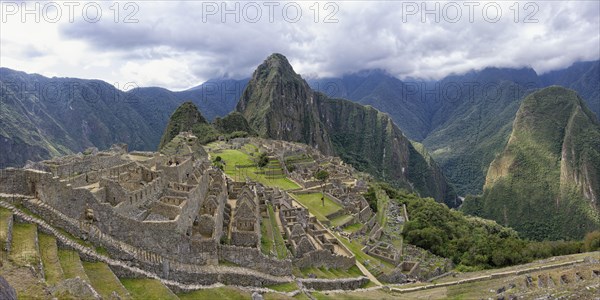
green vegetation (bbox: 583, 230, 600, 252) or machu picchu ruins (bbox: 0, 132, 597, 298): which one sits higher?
machu picchu ruins (bbox: 0, 132, 597, 298)

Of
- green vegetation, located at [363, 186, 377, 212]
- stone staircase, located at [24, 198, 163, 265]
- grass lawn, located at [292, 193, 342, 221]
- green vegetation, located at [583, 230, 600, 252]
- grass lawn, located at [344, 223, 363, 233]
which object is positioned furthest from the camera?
green vegetation, located at [363, 186, 377, 212]

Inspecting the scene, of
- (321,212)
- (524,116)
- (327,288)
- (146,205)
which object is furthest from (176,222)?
(524,116)

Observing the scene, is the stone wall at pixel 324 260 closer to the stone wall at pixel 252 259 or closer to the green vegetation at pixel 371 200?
the stone wall at pixel 252 259

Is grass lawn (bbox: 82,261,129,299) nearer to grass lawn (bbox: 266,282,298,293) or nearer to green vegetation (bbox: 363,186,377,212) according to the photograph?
grass lawn (bbox: 266,282,298,293)

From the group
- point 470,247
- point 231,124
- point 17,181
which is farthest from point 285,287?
→ point 231,124

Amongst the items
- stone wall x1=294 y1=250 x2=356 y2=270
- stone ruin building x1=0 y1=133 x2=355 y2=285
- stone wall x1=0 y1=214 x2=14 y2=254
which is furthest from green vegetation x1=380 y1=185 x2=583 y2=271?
stone wall x1=0 y1=214 x2=14 y2=254

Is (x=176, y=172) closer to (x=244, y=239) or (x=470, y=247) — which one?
(x=244, y=239)

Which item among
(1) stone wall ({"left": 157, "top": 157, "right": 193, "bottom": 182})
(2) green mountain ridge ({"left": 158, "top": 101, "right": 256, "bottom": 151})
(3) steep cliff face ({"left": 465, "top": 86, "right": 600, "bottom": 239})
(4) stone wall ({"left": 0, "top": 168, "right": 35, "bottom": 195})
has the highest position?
(2) green mountain ridge ({"left": 158, "top": 101, "right": 256, "bottom": 151})
